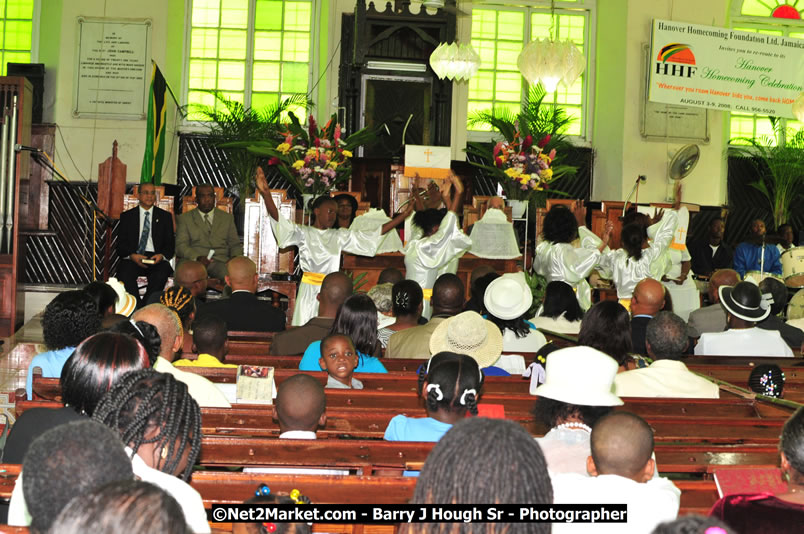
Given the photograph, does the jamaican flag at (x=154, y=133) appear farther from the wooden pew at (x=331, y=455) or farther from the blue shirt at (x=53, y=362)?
the wooden pew at (x=331, y=455)

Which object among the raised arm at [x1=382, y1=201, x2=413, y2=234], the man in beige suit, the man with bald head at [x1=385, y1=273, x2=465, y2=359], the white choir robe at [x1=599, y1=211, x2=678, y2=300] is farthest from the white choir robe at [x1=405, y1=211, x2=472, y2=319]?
the man in beige suit

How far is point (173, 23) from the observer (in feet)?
45.8

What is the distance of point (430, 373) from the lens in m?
3.60

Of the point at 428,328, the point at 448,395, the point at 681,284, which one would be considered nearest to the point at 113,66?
the point at 681,284

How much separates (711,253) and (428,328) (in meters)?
8.03

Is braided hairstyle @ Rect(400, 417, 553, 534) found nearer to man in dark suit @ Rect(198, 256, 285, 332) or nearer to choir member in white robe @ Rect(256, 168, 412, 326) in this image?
man in dark suit @ Rect(198, 256, 285, 332)

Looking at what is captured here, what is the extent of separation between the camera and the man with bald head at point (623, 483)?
8.84 feet

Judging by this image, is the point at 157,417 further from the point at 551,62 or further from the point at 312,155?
the point at 551,62

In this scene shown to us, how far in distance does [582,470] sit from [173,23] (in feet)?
39.7

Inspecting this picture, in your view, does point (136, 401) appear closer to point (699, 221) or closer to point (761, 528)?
point (761, 528)

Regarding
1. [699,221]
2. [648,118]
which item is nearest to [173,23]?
[648,118]

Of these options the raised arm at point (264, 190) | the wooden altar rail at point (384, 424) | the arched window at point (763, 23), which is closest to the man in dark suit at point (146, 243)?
the raised arm at point (264, 190)

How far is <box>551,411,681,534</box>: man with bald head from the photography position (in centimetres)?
270

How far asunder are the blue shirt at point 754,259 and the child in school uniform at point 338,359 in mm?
8711
